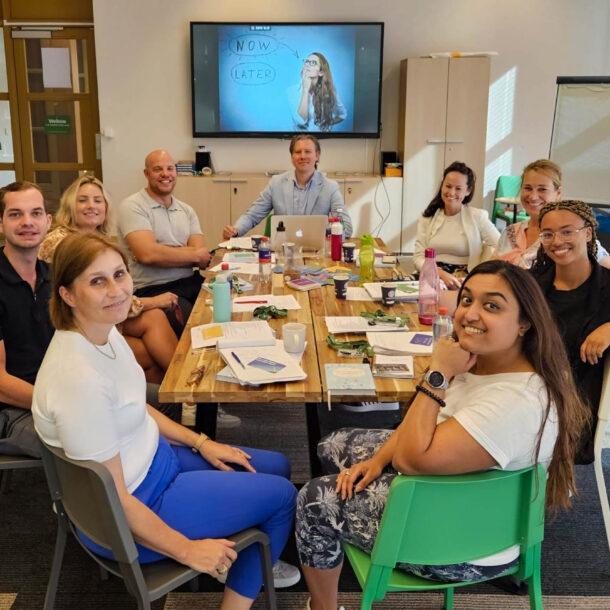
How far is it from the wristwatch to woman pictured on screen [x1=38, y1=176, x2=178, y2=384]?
1.66 m

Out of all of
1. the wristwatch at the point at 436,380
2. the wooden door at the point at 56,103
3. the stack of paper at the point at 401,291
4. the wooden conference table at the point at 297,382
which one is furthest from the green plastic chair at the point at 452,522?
the wooden door at the point at 56,103

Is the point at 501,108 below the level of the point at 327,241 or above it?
above

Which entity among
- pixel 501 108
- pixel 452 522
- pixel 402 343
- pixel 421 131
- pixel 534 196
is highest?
pixel 501 108

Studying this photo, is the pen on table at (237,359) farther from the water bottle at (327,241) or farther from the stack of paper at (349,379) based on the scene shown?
the water bottle at (327,241)

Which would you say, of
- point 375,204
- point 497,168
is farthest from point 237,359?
point 497,168

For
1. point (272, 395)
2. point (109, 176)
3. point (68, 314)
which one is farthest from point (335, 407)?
point (109, 176)

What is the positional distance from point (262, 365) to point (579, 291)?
110 centimetres

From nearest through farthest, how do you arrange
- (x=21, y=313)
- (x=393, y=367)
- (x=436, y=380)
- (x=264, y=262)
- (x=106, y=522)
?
(x=106, y=522) < (x=436, y=380) < (x=393, y=367) < (x=21, y=313) < (x=264, y=262)

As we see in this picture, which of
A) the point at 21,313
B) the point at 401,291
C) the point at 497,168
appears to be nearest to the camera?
the point at 21,313

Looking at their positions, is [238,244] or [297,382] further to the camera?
[238,244]

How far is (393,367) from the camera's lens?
6.82ft

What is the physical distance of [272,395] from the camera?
1.91m

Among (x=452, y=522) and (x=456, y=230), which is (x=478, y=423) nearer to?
(x=452, y=522)

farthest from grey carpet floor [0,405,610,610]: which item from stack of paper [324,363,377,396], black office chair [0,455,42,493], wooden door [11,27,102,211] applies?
wooden door [11,27,102,211]
